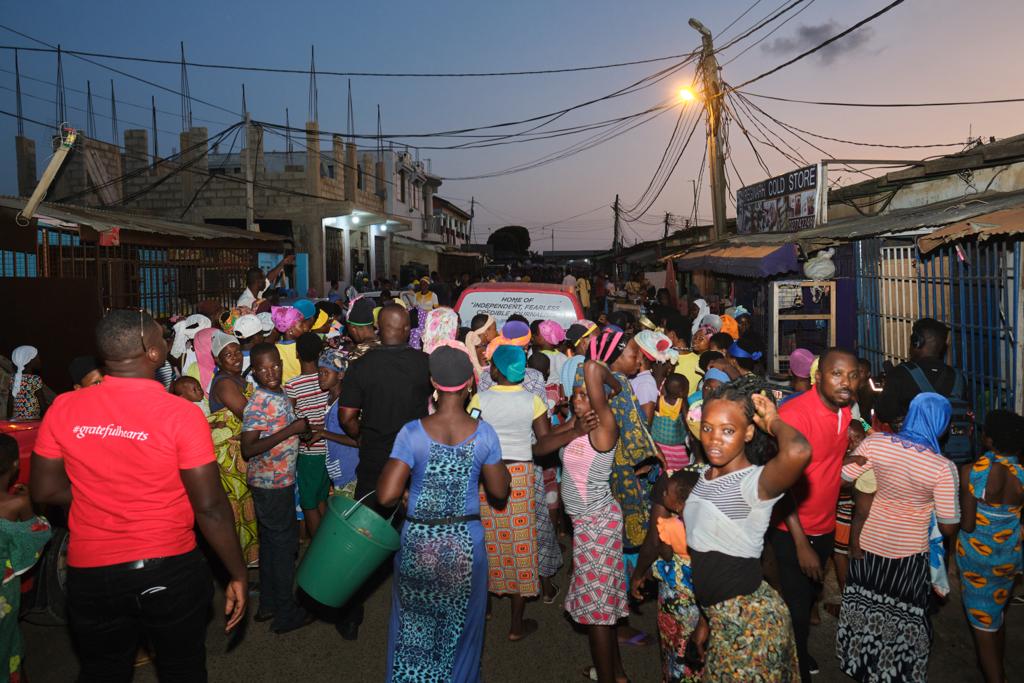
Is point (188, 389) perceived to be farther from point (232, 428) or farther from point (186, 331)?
point (186, 331)

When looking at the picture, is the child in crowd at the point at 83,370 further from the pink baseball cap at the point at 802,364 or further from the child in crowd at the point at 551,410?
Result: the pink baseball cap at the point at 802,364

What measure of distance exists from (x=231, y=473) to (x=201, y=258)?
10780mm

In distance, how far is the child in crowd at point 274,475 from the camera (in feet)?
→ 15.5

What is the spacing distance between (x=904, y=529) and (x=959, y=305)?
18.2 ft

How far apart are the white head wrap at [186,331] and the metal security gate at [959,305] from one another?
25.3 ft

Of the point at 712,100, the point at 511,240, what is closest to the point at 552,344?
the point at 712,100

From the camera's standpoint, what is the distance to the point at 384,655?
4590mm

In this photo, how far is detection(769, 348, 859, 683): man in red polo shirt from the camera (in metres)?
3.75

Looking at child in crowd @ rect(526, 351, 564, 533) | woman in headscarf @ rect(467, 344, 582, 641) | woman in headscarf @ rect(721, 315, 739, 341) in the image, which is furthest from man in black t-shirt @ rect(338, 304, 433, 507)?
woman in headscarf @ rect(721, 315, 739, 341)

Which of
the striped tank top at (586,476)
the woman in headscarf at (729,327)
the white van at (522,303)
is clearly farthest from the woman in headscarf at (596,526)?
the woman in headscarf at (729,327)

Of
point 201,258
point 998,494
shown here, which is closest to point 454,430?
point 998,494

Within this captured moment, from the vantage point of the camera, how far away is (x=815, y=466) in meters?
3.85

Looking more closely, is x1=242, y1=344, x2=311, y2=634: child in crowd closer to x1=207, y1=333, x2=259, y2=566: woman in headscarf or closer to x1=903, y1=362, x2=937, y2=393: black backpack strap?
x1=207, y1=333, x2=259, y2=566: woman in headscarf

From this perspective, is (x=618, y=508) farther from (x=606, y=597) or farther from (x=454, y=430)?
Result: (x=454, y=430)
